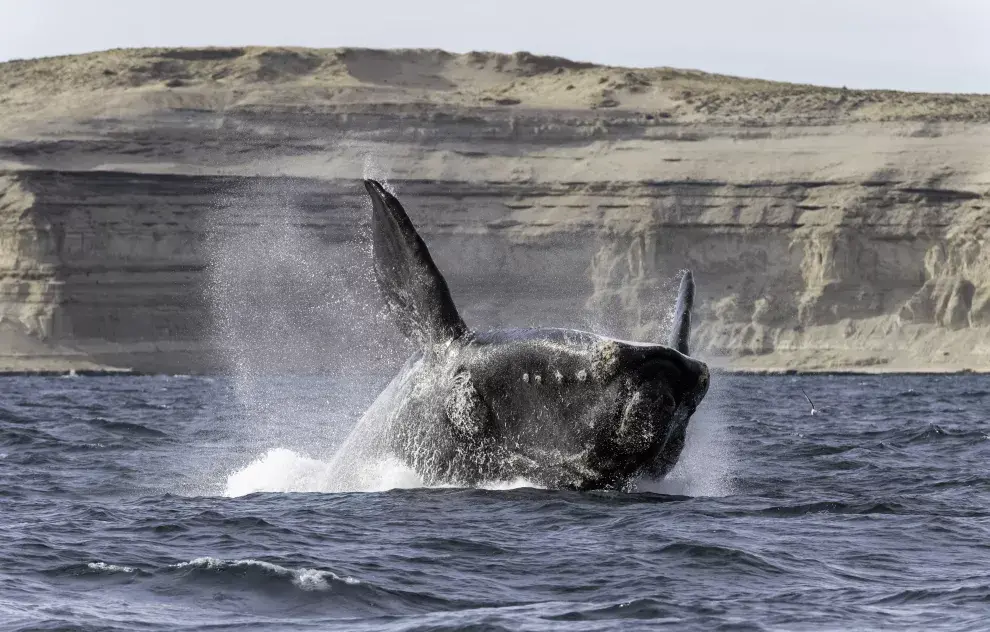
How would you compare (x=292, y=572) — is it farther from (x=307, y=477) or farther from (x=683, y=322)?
(x=307, y=477)

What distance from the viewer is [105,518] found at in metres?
11.8

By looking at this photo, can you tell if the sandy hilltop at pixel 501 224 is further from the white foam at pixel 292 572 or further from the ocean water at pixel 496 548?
the white foam at pixel 292 572

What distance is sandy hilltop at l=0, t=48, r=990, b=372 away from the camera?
70.8 metres

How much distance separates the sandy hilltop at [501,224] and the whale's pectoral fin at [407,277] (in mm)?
57476

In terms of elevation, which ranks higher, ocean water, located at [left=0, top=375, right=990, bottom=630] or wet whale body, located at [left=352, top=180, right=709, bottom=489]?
wet whale body, located at [left=352, top=180, right=709, bottom=489]

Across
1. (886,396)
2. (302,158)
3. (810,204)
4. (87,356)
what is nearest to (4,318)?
(87,356)

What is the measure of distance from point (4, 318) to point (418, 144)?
75.0ft

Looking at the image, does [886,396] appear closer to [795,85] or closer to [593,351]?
[593,351]

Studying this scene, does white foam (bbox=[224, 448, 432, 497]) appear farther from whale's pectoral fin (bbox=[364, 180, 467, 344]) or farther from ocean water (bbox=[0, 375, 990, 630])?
whale's pectoral fin (bbox=[364, 180, 467, 344])

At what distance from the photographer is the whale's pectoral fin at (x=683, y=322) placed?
453 inches

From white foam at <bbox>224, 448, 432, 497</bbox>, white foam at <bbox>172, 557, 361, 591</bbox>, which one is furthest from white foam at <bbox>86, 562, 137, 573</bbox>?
white foam at <bbox>224, 448, 432, 497</bbox>

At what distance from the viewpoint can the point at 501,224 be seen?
245ft

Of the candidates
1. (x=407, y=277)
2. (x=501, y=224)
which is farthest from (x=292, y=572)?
(x=501, y=224)

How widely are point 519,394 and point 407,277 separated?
4.14 feet
